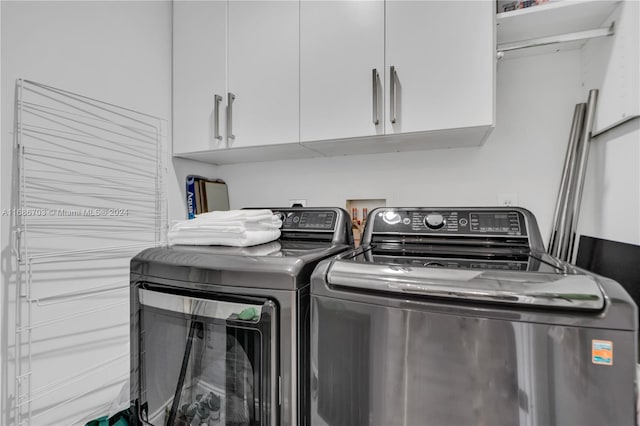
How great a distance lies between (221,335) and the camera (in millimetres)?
915

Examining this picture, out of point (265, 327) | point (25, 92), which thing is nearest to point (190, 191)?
point (25, 92)

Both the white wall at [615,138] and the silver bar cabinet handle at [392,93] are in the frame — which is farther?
the silver bar cabinet handle at [392,93]

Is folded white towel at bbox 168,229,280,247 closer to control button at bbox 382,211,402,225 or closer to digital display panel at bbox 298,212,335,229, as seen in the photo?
digital display panel at bbox 298,212,335,229

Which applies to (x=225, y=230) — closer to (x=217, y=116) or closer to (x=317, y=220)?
(x=317, y=220)

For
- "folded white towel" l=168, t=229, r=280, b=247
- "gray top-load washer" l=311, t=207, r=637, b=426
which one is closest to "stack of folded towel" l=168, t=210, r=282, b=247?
"folded white towel" l=168, t=229, r=280, b=247

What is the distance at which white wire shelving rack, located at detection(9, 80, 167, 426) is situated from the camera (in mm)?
A: 1108

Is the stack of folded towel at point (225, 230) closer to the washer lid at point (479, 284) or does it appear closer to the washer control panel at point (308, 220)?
the washer control panel at point (308, 220)

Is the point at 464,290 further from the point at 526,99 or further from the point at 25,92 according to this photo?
the point at 25,92

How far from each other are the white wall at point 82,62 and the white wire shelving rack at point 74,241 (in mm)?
18

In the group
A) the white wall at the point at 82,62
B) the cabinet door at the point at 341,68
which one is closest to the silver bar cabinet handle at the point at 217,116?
the white wall at the point at 82,62

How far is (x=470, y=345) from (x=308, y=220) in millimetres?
828

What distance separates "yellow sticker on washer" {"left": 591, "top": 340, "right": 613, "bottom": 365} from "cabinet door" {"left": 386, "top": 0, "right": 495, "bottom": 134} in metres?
0.78

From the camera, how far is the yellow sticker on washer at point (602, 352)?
22.5 inches

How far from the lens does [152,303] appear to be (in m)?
1.00
